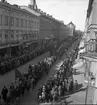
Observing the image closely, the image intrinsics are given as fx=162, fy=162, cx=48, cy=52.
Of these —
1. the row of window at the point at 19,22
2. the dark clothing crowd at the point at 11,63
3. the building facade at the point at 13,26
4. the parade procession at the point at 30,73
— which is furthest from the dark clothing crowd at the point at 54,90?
the row of window at the point at 19,22

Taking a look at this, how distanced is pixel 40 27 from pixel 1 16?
71.0ft

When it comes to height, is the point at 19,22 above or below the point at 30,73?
above

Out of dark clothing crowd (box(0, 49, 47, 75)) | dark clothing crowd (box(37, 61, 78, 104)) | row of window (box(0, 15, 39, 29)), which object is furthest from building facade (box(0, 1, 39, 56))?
dark clothing crowd (box(37, 61, 78, 104))

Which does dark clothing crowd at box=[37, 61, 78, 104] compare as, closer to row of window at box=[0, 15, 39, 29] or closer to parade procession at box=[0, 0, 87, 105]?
parade procession at box=[0, 0, 87, 105]

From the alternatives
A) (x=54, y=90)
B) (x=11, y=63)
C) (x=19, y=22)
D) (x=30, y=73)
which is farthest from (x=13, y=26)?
(x=54, y=90)

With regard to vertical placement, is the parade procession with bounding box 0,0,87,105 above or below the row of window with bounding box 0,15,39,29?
below

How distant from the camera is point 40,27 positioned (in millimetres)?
45094

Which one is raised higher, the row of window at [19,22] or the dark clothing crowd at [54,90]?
the row of window at [19,22]

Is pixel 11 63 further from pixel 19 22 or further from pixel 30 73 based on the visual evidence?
pixel 19 22

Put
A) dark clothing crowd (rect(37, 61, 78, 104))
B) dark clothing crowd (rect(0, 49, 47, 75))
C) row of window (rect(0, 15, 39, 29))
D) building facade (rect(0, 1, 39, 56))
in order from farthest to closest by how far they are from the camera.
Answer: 1. row of window (rect(0, 15, 39, 29))
2. building facade (rect(0, 1, 39, 56))
3. dark clothing crowd (rect(0, 49, 47, 75))
4. dark clothing crowd (rect(37, 61, 78, 104))

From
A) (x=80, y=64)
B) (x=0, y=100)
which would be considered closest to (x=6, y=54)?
(x=80, y=64)

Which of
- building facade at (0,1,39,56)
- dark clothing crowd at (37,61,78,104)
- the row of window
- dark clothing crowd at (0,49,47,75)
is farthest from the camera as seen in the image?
the row of window

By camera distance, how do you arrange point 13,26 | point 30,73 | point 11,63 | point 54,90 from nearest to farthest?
point 54,90 → point 30,73 → point 11,63 → point 13,26

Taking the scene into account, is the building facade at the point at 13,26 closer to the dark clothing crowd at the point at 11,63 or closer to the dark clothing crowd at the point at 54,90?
the dark clothing crowd at the point at 11,63
